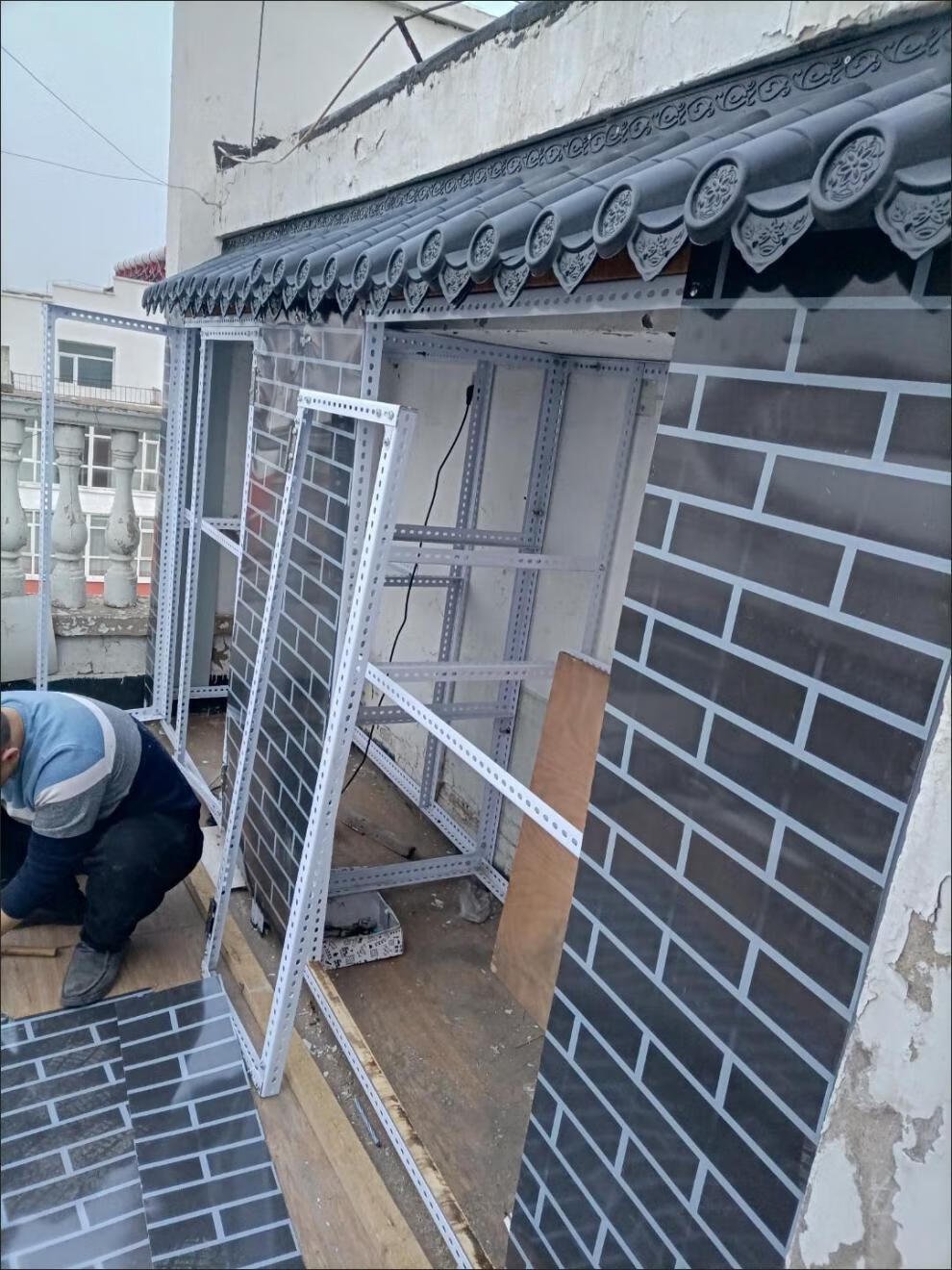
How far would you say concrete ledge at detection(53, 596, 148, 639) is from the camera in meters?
4.77

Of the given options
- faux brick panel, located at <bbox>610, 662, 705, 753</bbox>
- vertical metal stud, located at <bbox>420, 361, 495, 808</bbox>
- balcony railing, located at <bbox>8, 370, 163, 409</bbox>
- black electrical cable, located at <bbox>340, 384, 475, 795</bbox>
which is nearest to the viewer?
faux brick panel, located at <bbox>610, 662, 705, 753</bbox>

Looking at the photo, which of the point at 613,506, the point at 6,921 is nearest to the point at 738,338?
the point at 613,506

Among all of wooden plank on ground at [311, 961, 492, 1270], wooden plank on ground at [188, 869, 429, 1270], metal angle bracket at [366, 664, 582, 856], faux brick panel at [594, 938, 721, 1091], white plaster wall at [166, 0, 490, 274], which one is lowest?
wooden plank on ground at [188, 869, 429, 1270]

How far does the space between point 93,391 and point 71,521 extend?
0.80m

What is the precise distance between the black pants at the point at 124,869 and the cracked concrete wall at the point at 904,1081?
238cm

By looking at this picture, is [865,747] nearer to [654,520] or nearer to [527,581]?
[654,520]

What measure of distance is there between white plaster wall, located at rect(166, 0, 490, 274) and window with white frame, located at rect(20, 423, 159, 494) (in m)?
1.09

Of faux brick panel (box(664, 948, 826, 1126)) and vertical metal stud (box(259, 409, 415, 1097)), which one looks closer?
faux brick panel (box(664, 948, 826, 1126))

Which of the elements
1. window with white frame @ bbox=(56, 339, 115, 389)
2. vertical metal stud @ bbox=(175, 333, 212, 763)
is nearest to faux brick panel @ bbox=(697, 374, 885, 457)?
vertical metal stud @ bbox=(175, 333, 212, 763)

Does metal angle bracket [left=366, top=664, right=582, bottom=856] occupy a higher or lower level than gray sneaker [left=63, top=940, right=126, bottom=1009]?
higher

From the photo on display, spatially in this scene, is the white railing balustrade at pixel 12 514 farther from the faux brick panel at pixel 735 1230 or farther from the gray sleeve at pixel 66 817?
the faux brick panel at pixel 735 1230

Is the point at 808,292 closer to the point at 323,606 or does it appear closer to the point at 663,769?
the point at 663,769

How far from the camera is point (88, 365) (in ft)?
15.9

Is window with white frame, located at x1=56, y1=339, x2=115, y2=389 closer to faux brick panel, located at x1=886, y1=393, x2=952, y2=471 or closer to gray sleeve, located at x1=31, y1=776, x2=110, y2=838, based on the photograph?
gray sleeve, located at x1=31, y1=776, x2=110, y2=838
